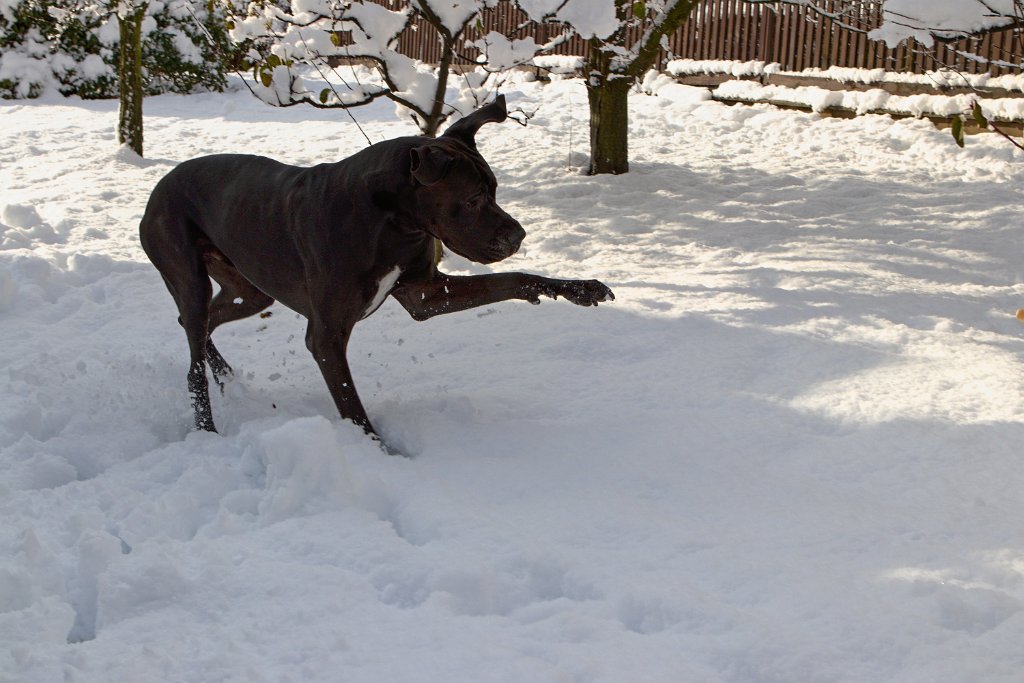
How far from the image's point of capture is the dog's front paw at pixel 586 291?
156 inches

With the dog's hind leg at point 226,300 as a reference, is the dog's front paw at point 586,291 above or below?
above

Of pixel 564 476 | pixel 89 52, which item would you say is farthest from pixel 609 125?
pixel 89 52

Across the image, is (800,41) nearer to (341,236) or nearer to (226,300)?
(226,300)

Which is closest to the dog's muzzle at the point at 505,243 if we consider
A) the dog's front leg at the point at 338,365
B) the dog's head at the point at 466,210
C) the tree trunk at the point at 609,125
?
the dog's head at the point at 466,210

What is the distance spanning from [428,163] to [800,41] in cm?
1054

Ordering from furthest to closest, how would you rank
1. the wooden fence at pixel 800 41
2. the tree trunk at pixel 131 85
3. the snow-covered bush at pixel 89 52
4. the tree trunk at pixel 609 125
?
1. the snow-covered bush at pixel 89 52
2. the tree trunk at pixel 131 85
3. the wooden fence at pixel 800 41
4. the tree trunk at pixel 609 125

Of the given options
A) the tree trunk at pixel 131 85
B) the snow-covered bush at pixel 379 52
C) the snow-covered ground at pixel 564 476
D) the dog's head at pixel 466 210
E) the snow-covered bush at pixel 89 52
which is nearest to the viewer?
the snow-covered ground at pixel 564 476

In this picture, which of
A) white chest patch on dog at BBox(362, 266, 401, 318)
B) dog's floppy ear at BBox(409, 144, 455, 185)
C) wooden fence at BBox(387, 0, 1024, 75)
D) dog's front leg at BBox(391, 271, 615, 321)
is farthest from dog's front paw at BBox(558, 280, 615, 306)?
wooden fence at BBox(387, 0, 1024, 75)

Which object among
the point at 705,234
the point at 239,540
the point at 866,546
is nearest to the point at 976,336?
the point at 866,546

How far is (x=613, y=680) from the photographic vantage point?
2.34m

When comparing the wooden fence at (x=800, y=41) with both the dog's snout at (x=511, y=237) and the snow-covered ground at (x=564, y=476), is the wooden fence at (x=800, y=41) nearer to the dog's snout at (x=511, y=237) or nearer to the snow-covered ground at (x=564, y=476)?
the snow-covered ground at (x=564, y=476)

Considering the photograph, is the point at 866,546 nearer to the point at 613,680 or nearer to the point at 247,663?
the point at 613,680

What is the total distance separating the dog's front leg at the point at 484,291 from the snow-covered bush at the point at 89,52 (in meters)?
13.2

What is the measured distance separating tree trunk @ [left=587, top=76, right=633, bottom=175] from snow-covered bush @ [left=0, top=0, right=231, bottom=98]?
8885 mm
